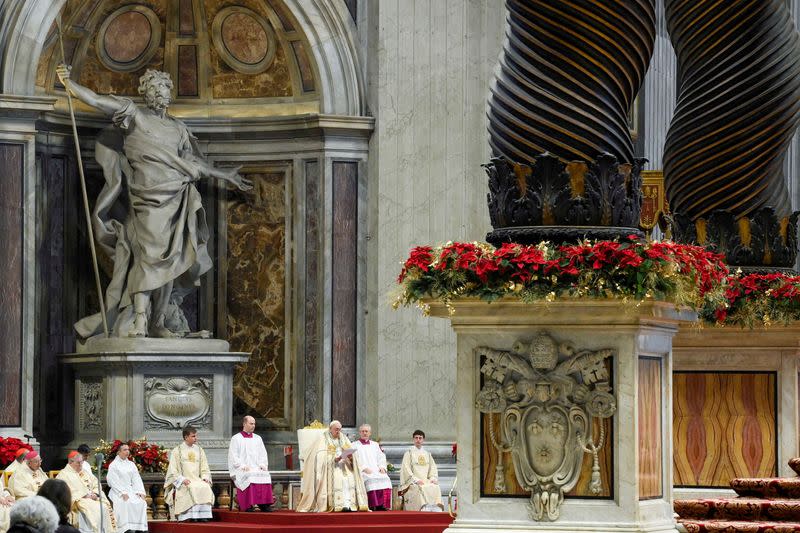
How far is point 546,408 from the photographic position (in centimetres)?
862

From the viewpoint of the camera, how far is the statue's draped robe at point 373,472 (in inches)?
703

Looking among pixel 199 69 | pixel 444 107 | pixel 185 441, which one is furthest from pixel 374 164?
pixel 185 441

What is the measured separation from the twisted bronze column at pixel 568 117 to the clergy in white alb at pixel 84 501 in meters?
8.62

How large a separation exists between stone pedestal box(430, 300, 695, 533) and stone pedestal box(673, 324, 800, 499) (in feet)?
8.55

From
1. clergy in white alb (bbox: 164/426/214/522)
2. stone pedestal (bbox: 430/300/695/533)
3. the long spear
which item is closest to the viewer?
stone pedestal (bbox: 430/300/695/533)

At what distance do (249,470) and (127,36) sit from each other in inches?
198

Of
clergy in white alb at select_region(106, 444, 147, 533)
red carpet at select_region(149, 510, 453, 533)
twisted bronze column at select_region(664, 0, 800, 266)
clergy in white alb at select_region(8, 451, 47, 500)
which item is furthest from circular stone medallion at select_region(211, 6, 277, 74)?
twisted bronze column at select_region(664, 0, 800, 266)

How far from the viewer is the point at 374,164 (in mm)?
19078

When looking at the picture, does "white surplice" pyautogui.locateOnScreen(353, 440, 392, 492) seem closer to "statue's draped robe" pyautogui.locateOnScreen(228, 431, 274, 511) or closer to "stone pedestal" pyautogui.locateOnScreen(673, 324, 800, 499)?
"statue's draped robe" pyautogui.locateOnScreen(228, 431, 274, 511)

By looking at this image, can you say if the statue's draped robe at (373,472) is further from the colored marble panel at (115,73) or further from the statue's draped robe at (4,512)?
the colored marble panel at (115,73)

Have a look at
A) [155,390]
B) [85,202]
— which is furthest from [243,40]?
[155,390]

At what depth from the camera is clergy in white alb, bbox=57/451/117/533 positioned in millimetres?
16391

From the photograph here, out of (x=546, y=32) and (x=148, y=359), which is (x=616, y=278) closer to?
(x=546, y=32)

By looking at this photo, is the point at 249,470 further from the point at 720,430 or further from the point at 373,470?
the point at 720,430
